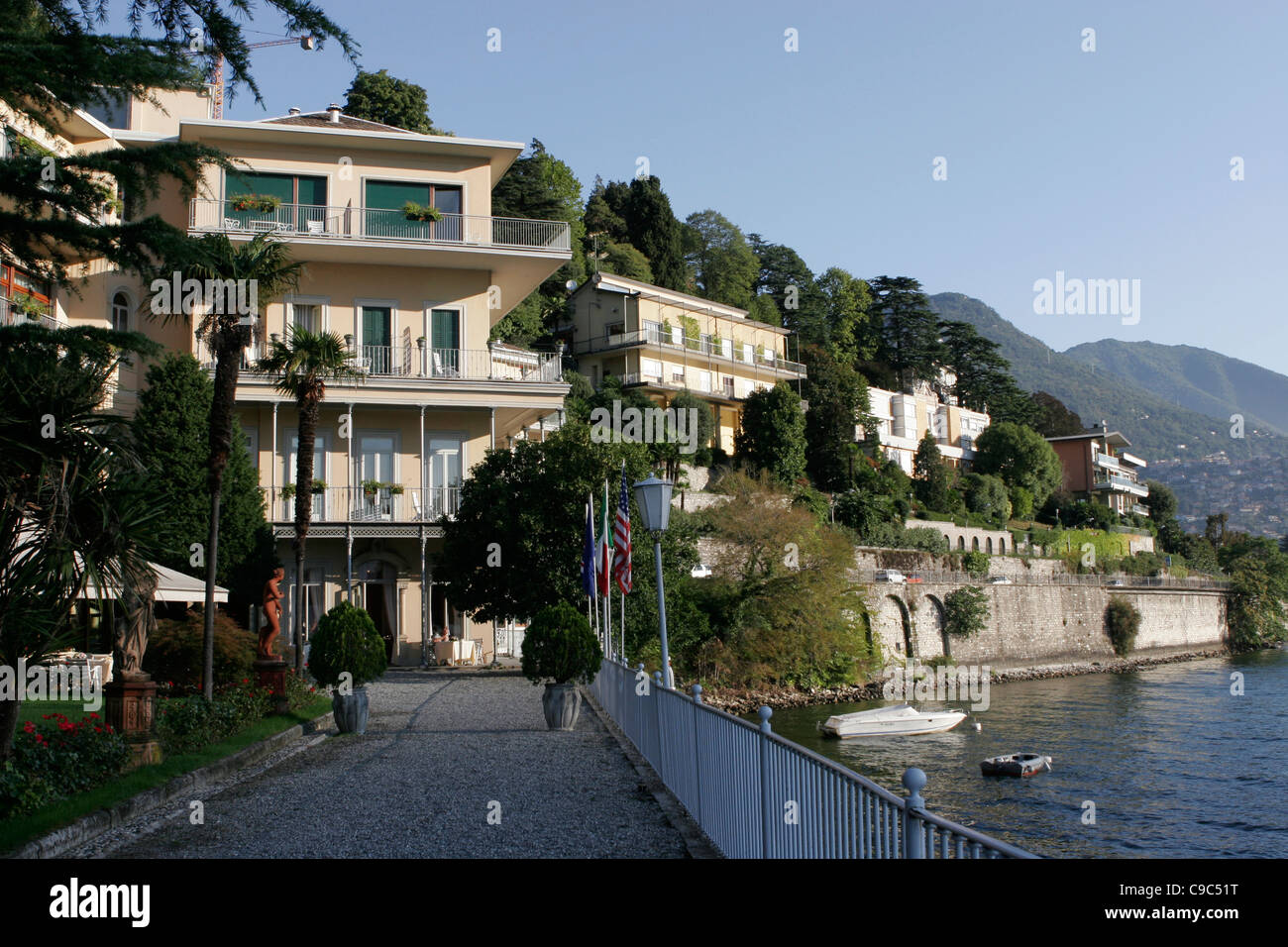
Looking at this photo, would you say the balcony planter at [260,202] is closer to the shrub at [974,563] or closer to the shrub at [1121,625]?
the shrub at [974,563]

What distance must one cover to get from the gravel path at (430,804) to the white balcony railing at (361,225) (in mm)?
21227

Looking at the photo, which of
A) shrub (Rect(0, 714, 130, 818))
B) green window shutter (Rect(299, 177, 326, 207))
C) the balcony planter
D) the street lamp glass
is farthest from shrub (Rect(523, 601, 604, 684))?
green window shutter (Rect(299, 177, 326, 207))

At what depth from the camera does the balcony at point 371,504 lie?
3403 cm

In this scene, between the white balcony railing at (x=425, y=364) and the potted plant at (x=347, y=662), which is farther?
the white balcony railing at (x=425, y=364)

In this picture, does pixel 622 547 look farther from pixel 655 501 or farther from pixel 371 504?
pixel 371 504

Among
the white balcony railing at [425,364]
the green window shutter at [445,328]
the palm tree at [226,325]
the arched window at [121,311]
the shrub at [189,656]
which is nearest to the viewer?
the palm tree at [226,325]

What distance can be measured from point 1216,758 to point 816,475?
3859 centimetres

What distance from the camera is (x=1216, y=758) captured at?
31859mm

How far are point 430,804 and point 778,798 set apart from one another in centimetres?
488

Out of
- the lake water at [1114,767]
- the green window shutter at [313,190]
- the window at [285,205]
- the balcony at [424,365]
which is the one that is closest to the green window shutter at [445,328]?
the balcony at [424,365]

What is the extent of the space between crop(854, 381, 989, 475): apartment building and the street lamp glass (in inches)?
2614

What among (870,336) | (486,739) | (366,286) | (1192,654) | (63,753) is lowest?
(1192,654)
